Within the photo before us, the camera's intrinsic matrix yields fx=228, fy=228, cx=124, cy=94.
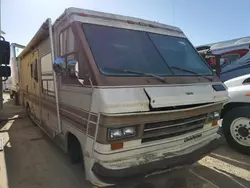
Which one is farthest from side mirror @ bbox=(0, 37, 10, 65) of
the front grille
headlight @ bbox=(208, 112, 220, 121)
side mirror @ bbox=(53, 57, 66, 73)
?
headlight @ bbox=(208, 112, 220, 121)

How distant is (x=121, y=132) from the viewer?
247 centimetres

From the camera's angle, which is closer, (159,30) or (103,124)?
(103,124)

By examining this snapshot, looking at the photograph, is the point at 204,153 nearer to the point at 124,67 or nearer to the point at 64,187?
the point at 124,67

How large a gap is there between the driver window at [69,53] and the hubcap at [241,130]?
3.34 meters

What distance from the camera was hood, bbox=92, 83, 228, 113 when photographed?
237cm

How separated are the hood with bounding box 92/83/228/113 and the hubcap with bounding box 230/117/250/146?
1865mm

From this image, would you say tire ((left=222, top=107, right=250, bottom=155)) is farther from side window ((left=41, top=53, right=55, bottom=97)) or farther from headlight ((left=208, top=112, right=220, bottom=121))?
side window ((left=41, top=53, right=55, bottom=97))

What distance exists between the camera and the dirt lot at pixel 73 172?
335 cm

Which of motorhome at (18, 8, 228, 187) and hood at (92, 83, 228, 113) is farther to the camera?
motorhome at (18, 8, 228, 187)

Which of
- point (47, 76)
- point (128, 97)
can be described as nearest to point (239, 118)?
point (128, 97)

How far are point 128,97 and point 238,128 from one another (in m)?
3.11

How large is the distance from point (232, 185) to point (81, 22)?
3142 mm

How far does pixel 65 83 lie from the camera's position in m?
3.49

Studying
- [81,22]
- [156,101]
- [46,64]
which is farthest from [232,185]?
[46,64]
